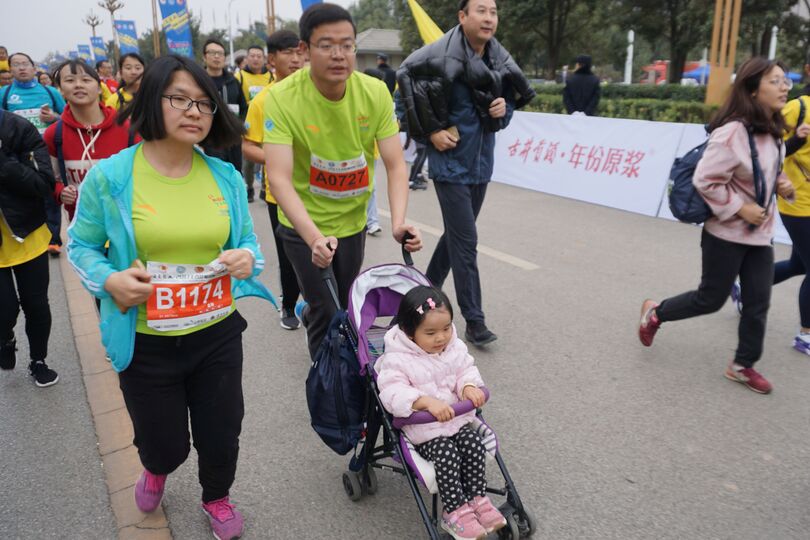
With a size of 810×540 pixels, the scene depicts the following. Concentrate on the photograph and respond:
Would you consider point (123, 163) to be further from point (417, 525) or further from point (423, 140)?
point (423, 140)

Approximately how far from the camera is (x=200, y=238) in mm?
2291

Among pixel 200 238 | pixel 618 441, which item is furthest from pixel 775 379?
pixel 200 238

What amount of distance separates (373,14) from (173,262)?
117 meters

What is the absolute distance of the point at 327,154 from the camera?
3.21m

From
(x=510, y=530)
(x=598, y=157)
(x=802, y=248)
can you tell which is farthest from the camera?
(x=598, y=157)

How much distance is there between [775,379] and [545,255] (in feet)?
9.67

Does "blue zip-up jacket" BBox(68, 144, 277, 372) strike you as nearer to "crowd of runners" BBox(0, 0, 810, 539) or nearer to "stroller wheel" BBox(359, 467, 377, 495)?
"crowd of runners" BBox(0, 0, 810, 539)

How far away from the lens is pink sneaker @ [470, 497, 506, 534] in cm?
237

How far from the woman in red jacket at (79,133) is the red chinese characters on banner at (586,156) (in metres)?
6.46

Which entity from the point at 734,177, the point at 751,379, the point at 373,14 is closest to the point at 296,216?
the point at 734,177

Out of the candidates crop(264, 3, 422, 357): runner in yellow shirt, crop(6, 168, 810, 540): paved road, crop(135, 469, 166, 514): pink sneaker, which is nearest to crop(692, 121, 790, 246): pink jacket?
crop(6, 168, 810, 540): paved road

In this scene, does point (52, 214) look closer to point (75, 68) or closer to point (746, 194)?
point (75, 68)

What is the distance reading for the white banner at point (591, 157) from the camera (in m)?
8.20

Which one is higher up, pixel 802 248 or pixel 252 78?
pixel 252 78
